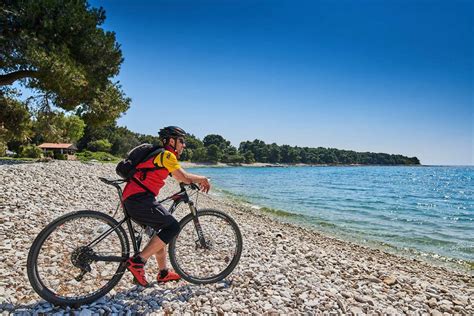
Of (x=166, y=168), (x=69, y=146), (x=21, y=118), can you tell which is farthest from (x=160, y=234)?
(x=69, y=146)

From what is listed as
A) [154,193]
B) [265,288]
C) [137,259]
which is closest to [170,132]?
[154,193]

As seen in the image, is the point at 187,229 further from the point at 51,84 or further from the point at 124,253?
the point at 51,84

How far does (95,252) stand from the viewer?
13.8 feet

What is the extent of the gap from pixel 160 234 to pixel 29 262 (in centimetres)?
166

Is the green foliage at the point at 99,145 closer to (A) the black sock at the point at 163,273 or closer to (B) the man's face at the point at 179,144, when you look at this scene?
(A) the black sock at the point at 163,273

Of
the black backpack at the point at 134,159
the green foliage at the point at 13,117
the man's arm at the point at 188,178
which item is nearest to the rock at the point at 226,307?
the man's arm at the point at 188,178

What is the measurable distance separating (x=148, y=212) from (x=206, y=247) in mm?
1414

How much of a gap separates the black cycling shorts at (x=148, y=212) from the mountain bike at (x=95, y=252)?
0.58ft

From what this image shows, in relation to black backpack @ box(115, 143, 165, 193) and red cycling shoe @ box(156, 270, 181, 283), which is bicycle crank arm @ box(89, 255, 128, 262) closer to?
red cycling shoe @ box(156, 270, 181, 283)

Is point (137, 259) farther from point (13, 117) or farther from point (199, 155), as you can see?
point (199, 155)

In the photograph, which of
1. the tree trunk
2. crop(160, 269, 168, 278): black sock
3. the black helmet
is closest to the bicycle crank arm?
crop(160, 269, 168, 278): black sock

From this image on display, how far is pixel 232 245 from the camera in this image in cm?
535

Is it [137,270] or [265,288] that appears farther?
[265,288]

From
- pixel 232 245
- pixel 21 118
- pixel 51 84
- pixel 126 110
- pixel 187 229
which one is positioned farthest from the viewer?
pixel 126 110
